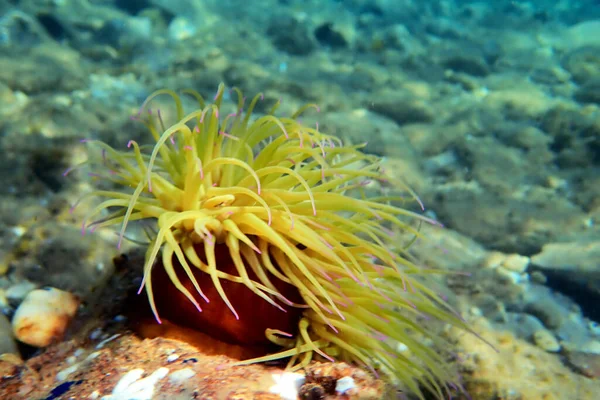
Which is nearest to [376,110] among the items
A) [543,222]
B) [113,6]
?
[543,222]

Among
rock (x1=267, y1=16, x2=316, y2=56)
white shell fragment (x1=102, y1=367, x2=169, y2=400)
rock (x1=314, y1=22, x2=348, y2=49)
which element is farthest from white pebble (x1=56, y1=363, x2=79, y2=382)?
rock (x1=314, y1=22, x2=348, y2=49)

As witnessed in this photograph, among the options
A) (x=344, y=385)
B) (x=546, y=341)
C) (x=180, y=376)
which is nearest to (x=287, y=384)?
(x=344, y=385)

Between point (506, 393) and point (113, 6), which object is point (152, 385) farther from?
point (113, 6)

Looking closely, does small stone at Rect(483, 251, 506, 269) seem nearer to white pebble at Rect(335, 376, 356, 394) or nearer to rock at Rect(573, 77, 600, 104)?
white pebble at Rect(335, 376, 356, 394)

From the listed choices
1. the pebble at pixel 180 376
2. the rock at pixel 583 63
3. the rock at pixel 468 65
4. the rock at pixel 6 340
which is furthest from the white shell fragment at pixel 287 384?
the rock at pixel 583 63

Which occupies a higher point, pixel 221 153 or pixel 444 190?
pixel 221 153

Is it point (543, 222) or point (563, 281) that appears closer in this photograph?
point (563, 281)

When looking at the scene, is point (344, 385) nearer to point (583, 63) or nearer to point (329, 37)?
point (329, 37)
